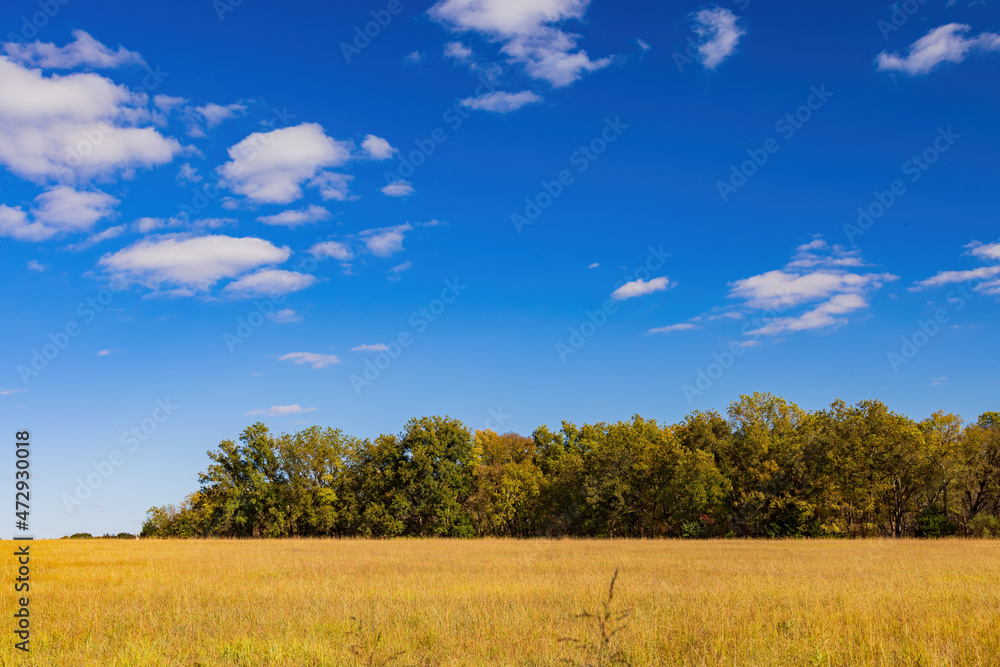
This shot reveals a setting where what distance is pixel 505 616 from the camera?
11.8 meters

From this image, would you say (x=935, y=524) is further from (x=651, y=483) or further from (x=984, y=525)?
(x=651, y=483)

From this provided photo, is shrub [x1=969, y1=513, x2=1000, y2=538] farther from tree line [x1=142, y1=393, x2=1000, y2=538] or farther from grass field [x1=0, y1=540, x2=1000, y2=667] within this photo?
grass field [x1=0, y1=540, x2=1000, y2=667]

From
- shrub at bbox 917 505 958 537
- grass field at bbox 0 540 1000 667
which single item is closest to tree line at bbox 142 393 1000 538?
shrub at bbox 917 505 958 537

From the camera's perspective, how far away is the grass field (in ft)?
30.1

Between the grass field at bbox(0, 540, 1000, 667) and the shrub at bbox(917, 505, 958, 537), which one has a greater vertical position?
the grass field at bbox(0, 540, 1000, 667)

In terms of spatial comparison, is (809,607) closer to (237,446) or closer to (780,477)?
(780,477)

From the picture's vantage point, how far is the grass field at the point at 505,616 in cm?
919

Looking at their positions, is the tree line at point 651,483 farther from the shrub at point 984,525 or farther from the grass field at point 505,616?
the grass field at point 505,616

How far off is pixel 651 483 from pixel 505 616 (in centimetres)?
5013

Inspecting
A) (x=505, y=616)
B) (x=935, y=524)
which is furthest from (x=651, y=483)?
(x=505, y=616)

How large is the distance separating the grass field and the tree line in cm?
3379

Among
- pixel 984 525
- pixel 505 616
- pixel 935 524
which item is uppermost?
pixel 505 616

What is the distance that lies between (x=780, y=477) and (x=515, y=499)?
2640 centimetres

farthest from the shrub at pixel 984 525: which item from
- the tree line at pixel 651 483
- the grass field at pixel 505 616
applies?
the grass field at pixel 505 616
